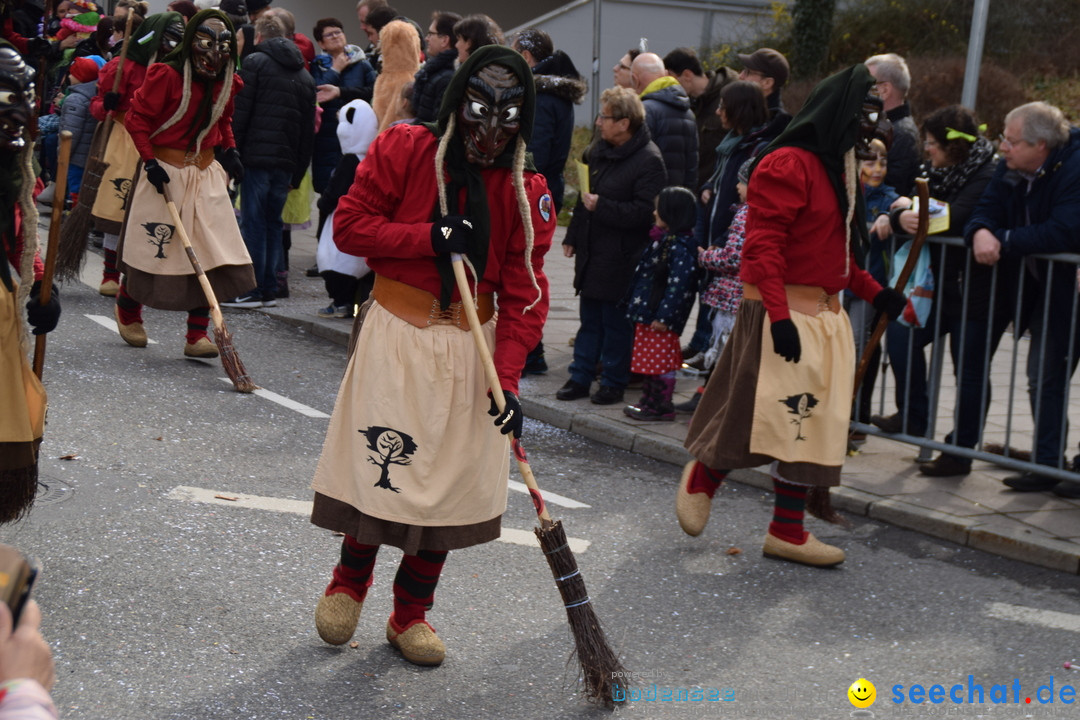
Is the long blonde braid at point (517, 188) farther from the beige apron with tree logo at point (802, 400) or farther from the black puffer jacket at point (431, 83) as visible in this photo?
the black puffer jacket at point (431, 83)

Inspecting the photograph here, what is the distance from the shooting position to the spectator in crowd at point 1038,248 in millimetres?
6242

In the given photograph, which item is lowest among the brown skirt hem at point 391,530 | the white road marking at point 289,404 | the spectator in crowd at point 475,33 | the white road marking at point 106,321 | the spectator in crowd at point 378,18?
the white road marking at point 289,404

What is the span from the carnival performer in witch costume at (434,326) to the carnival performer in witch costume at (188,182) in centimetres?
408

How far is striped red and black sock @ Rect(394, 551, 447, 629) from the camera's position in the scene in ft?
14.1

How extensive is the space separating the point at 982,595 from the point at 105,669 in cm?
331

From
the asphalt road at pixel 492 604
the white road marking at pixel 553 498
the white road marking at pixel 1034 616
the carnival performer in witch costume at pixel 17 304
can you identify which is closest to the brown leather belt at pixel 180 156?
the asphalt road at pixel 492 604

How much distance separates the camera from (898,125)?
7.40 metres

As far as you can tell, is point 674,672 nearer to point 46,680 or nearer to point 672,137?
point 46,680

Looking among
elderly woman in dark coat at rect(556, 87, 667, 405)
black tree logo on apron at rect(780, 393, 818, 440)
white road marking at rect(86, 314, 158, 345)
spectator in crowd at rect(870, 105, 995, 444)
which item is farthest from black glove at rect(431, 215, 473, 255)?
white road marking at rect(86, 314, 158, 345)

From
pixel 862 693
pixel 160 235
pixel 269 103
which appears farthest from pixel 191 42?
pixel 862 693

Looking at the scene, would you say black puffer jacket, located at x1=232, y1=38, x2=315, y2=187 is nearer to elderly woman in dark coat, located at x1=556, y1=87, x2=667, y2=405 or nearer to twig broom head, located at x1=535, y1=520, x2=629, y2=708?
elderly woman in dark coat, located at x1=556, y1=87, x2=667, y2=405

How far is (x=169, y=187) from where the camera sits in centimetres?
800

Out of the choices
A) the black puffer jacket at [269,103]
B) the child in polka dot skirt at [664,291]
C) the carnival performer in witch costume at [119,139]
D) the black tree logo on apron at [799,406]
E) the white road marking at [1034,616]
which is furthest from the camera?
the black puffer jacket at [269,103]

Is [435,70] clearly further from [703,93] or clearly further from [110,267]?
[110,267]
